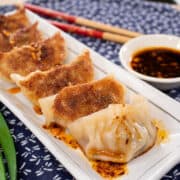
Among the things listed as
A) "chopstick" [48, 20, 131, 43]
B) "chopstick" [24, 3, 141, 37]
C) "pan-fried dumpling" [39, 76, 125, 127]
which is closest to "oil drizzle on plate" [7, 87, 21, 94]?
"pan-fried dumpling" [39, 76, 125, 127]

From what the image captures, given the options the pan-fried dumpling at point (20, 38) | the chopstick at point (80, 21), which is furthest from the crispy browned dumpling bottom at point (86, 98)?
the chopstick at point (80, 21)

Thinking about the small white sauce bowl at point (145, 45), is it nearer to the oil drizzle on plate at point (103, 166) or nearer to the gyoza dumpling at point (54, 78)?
the gyoza dumpling at point (54, 78)

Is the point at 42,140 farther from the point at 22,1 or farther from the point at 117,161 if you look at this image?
the point at 22,1

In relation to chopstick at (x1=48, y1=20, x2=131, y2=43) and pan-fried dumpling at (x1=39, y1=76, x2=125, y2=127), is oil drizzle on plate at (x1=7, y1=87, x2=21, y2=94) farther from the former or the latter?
chopstick at (x1=48, y1=20, x2=131, y2=43)

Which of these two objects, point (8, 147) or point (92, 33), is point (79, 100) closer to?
point (8, 147)

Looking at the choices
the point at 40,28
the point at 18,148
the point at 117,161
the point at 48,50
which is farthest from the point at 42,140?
the point at 40,28
